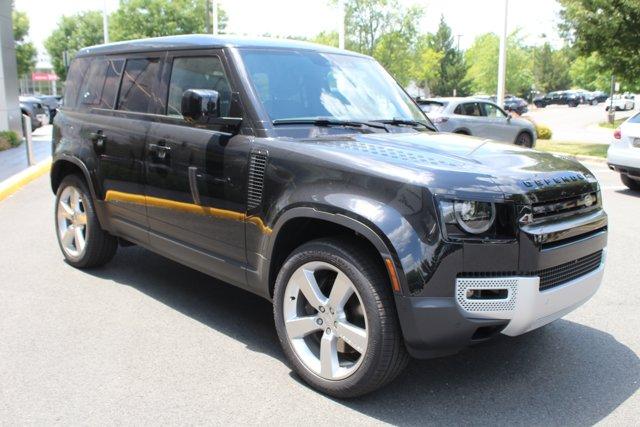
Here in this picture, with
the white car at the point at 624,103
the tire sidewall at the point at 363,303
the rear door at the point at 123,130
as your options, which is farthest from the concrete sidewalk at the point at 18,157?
the white car at the point at 624,103

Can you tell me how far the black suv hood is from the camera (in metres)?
3.04

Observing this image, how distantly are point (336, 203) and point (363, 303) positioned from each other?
0.53 metres

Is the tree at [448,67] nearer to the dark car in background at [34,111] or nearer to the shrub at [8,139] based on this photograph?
the dark car in background at [34,111]

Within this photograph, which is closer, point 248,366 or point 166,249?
point 248,366

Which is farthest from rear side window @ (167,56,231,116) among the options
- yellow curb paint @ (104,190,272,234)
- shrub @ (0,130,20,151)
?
shrub @ (0,130,20,151)

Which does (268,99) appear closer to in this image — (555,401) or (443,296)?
(443,296)

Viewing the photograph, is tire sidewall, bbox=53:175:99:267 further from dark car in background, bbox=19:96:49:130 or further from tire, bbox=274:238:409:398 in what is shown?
dark car in background, bbox=19:96:49:130

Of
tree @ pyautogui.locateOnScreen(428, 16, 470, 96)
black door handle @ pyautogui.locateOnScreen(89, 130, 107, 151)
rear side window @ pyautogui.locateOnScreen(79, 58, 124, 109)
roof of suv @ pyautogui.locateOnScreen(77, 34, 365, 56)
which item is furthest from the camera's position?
tree @ pyautogui.locateOnScreen(428, 16, 470, 96)

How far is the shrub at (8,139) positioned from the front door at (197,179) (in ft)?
47.6

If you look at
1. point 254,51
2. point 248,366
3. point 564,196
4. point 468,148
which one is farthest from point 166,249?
point 564,196

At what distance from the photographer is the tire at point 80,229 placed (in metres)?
5.48

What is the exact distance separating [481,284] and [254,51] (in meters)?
2.23

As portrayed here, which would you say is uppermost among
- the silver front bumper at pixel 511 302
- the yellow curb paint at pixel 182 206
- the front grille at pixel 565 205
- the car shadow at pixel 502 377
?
the front grille at pixel 565 205

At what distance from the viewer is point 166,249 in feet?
15.1
